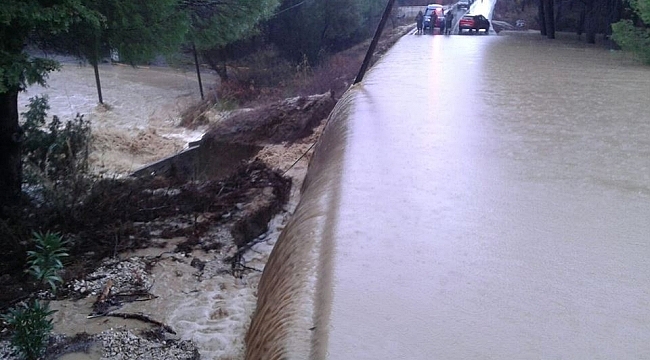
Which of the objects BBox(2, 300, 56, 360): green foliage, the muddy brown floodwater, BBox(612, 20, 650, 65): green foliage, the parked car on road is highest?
the parked car on road

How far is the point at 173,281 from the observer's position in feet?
22.5

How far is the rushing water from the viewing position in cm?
372

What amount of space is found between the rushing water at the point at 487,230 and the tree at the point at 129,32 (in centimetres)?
225

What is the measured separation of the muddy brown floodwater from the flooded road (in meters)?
6.85

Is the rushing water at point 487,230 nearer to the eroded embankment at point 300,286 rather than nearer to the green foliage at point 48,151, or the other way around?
the eroded embankment at point 300,286

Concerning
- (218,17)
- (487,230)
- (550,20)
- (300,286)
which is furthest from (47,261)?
(550,20)

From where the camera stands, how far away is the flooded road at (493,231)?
3.71 metres

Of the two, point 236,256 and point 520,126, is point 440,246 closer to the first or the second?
point 236,256

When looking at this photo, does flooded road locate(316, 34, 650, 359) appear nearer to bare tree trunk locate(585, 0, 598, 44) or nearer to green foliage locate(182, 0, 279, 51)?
green foliage locate(182, 0, 279, 51)

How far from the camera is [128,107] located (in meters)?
24.3

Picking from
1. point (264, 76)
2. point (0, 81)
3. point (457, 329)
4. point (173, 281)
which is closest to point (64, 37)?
point (0, 81)

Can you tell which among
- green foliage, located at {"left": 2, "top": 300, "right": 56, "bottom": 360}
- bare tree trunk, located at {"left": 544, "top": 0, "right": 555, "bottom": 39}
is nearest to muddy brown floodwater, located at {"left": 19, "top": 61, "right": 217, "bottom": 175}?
green foliage, located at {"left": 2, "top": 300, "right": 56, "bottom": 360}

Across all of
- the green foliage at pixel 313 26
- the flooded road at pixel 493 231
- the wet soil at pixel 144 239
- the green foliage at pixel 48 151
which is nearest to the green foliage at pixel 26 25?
the wet soil at pixel 144 239

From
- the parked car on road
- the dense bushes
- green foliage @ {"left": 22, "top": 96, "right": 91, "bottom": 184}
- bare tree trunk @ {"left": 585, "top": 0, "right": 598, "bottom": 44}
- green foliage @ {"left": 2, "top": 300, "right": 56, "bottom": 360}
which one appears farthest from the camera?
the parked car on road
